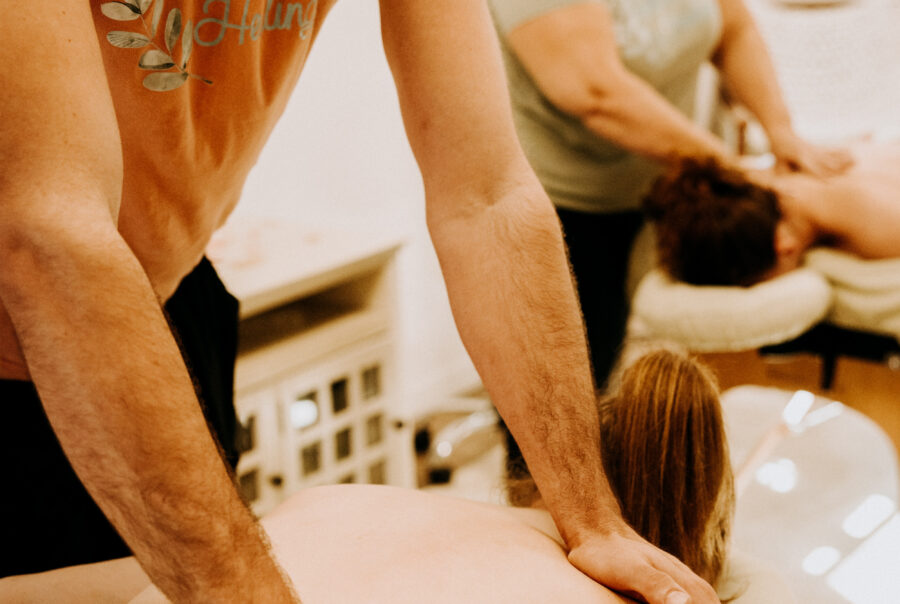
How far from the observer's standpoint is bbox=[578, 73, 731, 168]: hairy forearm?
1.74m

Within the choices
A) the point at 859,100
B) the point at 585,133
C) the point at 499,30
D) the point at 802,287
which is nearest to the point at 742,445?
the point at 802,287

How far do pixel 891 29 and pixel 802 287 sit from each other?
7.16ft

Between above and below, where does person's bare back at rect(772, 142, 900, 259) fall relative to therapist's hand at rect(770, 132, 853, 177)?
below

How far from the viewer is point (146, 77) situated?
0.82 meters

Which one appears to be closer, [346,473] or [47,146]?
[47,146]

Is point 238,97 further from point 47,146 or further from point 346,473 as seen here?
point 346,473

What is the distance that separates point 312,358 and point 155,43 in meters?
1.17

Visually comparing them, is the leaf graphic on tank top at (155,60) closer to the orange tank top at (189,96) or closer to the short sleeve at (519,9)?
the orange tank top at (189,96)

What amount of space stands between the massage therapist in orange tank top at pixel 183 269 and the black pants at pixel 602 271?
929 millimetres

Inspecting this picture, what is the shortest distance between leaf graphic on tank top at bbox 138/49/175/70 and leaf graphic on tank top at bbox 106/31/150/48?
0.02 meters

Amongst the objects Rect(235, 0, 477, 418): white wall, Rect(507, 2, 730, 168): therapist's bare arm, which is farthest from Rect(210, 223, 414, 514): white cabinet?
Rect(507, 2, 730, 168): therapist's bare arm

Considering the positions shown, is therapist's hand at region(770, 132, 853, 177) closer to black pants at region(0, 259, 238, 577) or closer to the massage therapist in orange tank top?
the massage therapist in orange tank top

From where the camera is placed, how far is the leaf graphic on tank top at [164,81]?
2.71 feet

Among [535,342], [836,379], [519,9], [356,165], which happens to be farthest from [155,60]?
[836,379]
